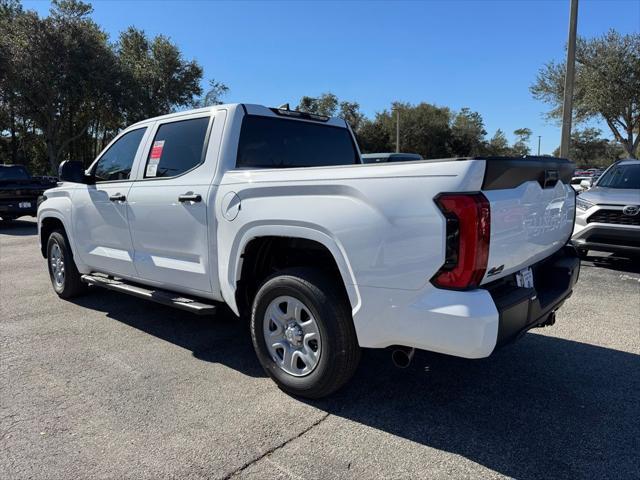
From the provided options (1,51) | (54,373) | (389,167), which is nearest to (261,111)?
(389,167)

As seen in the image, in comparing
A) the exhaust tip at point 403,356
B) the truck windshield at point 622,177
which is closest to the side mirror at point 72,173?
the exhaust tip at point 403,356

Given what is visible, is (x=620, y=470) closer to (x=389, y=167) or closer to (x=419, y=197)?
(x=419, y=197)

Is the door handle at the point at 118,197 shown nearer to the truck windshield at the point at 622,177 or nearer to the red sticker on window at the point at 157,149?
the red sticker on window at the point at 157,149

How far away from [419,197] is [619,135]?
30074 millimetres

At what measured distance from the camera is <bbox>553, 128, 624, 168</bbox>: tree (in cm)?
7944

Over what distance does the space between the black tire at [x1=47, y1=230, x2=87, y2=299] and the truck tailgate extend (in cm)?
480

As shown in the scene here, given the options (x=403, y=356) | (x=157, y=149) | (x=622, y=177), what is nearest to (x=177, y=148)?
(x=157, y=149)

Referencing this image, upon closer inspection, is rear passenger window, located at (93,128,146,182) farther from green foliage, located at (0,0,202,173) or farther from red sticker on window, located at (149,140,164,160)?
green foliage, located at (0,0,202,173)

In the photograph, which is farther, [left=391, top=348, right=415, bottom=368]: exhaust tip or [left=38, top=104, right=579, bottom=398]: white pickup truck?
[left=391, top=348, right=415, bottom=368]: exhaust tip

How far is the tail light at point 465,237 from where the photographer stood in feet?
7.84

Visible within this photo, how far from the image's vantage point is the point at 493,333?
2.41m

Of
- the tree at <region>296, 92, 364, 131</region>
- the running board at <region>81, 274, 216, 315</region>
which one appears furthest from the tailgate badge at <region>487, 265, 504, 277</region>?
the tree at <region>296, 92, 364, 131</region>

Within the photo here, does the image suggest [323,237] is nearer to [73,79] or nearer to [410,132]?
[73,79]

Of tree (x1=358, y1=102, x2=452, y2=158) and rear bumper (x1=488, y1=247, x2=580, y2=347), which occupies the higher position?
tree (x1=358, y1=102, x2=452, y2=158)
